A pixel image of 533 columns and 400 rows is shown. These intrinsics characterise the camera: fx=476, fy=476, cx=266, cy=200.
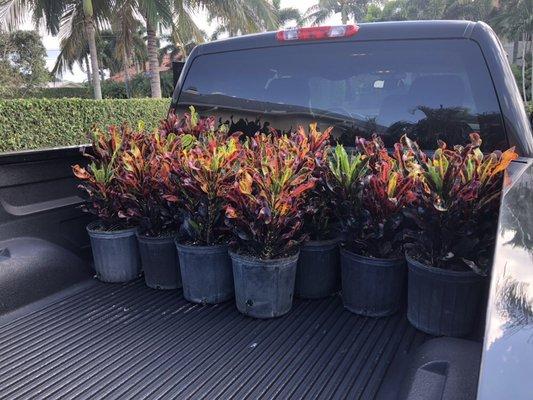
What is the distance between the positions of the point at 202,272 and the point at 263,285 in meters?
0.34

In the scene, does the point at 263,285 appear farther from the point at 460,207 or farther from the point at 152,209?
the point at 460,207

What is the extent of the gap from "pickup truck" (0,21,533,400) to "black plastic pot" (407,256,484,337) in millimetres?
88

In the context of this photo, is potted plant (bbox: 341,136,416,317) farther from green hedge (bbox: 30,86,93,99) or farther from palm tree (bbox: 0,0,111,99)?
green hedge (bbox: 30,86,93,99)

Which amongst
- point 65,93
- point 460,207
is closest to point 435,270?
point 460,207

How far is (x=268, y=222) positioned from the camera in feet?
7.05

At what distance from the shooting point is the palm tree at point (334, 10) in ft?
117

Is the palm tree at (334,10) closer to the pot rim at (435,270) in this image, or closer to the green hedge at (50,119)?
the green hedge at (50,119)

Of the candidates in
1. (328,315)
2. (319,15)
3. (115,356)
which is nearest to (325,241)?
(328,315)

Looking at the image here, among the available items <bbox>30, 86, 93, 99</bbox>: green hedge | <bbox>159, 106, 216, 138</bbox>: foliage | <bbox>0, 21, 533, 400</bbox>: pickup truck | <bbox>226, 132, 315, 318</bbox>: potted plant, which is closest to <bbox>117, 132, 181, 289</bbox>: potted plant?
<bbox>0, 21, 533, 400</bbox>: pickup truck

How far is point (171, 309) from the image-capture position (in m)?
2.33

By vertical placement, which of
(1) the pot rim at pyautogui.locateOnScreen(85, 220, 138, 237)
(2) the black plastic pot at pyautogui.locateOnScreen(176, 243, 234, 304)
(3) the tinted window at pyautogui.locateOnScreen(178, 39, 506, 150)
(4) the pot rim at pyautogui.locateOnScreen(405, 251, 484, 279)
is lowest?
(2) the black plastic pot at pyautogui.locateOnScreen(176, 243, 234, 304)

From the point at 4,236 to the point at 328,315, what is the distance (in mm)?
1622

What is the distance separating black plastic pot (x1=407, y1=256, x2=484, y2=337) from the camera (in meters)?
2.03

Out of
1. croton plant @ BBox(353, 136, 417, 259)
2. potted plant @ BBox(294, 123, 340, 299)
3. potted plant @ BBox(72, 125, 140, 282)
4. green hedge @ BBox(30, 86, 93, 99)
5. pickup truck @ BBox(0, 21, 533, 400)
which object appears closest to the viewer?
pickup truck @ BBox(0, 21, 533, 400)
